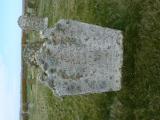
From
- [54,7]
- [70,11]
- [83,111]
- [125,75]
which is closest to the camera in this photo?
[125,75]

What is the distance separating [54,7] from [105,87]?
24.8ft

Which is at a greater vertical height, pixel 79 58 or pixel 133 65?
pixel 79 58

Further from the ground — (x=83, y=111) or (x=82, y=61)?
(x=82, y=61)

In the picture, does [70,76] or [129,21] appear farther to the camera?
[129,21]

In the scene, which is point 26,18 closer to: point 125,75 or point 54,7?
point 54,7

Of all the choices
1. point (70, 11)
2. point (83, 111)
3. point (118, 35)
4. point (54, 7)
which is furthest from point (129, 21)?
point (54, 7)

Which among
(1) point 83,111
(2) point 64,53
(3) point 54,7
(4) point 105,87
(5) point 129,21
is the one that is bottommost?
(1) point 83,111

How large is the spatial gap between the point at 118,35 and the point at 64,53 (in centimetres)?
127

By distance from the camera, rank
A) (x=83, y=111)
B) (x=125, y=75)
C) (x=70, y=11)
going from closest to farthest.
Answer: (x=125, y=75) → (x=83, y=111) → (x=70, y=11)

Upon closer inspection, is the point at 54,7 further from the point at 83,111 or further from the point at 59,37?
the point at 59,37

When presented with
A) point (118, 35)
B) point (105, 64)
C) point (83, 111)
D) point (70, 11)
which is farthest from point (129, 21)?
point (70, 11)

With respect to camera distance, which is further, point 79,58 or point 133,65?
point 133,65

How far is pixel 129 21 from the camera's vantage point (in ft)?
34.5

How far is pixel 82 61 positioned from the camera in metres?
9.64
